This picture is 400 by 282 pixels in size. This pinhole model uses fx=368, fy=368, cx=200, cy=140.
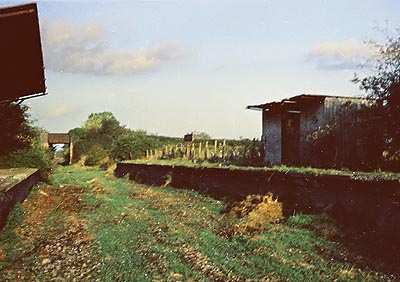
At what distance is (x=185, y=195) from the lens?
43.8 ft

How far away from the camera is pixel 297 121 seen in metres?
17.2

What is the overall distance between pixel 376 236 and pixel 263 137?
42.3 ft

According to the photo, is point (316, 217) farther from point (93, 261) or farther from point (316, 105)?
point (316, 105)

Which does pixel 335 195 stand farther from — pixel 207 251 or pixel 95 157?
pixel 95 157

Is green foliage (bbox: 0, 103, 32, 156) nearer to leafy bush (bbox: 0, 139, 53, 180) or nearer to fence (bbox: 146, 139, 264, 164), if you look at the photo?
leafy bush (bbox: 0, 139, 53, 180)

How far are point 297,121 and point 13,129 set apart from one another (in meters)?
12.4

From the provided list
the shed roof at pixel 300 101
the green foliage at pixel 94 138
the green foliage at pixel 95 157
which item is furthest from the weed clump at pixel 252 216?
the green foliage at pixel 94 138

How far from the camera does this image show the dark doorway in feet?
55.6

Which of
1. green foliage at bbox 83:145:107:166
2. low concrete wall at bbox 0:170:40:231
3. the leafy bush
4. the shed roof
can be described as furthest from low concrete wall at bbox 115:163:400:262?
green foliage at bbox 83:145:107:166

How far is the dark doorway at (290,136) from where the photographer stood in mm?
16953

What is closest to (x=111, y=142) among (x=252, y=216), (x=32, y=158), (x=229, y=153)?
(x=229, y=153)

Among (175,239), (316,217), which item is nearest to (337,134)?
(316,217)

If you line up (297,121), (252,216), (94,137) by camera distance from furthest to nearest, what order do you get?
1. (94,137)
2. (297,121)
3. (252,216)

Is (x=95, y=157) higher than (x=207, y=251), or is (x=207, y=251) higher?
(x=95, y=157)
